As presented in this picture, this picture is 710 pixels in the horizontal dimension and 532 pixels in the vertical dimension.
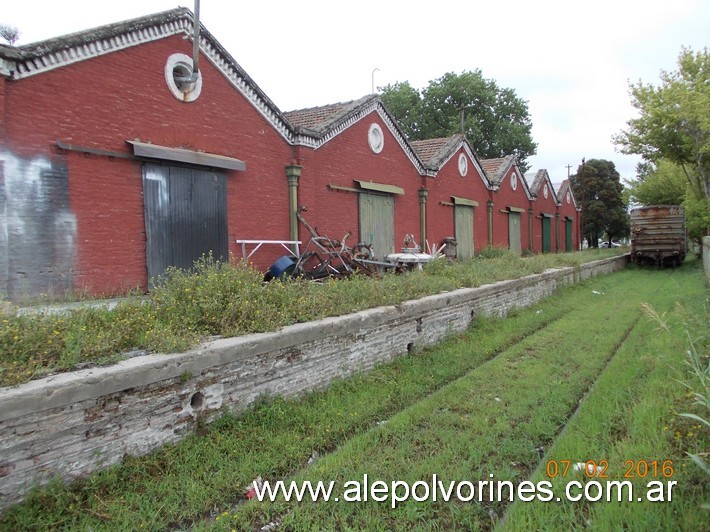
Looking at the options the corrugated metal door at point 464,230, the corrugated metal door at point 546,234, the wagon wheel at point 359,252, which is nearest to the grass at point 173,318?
the wagon wheel at point 359,252

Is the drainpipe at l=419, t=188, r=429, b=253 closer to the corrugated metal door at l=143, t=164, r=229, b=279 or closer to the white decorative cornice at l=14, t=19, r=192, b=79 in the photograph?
the corrugated metal door at l=143, t=164, r=229, b=279

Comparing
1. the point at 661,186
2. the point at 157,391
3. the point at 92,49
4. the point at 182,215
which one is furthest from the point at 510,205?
the point at 157,391

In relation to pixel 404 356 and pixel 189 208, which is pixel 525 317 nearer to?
pixel 404 356

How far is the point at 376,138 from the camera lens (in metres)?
11.8

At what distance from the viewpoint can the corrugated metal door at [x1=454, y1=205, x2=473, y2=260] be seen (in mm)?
15414

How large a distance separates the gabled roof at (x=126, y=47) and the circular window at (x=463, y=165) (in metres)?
8.27

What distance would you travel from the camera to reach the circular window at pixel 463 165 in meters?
15.7

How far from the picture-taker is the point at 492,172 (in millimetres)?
19406

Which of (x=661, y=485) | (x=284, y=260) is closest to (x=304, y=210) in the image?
(x=284, y=260)

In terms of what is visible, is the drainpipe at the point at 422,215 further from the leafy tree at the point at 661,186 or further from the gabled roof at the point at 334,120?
the leafy tree at the point at 661,186

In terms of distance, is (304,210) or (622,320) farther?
(304,210)

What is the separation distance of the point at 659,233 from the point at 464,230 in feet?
32.6

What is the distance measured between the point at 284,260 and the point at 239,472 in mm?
5122

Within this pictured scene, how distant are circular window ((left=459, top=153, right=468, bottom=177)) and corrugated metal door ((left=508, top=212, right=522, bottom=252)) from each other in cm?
457
